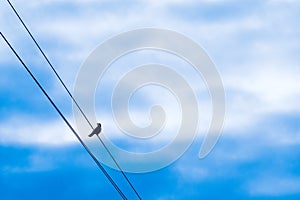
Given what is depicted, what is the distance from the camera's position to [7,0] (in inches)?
1455

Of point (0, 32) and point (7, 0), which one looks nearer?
point (0, 32)

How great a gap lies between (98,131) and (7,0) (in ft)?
33.1

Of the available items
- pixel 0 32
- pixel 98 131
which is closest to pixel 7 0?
pixel 0 32

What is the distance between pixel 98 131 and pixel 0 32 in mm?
11001

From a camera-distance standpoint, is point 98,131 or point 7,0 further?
point 98,131

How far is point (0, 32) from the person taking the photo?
105 ft

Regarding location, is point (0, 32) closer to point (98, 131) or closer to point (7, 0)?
point (7, 0)

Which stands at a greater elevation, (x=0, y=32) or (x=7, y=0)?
(x=7, y=0)

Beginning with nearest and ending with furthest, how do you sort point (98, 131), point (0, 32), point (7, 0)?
point (0, 32), point (7, 0), point (98, 131)

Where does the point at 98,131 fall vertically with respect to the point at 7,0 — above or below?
below

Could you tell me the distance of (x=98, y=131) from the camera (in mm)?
40531

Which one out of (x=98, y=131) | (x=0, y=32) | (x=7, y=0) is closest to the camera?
(x=0, y=32)

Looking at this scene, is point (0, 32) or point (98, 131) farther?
point (98, 131)
